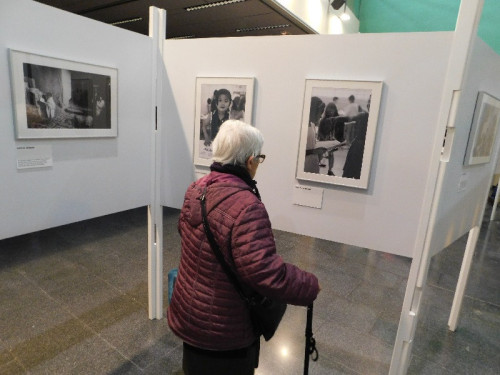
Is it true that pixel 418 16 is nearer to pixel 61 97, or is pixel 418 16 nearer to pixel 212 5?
pixel 212 5

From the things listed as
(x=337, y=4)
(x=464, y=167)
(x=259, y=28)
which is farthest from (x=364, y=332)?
(x=337, y=4)

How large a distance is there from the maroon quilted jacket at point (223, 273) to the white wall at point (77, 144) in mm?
966

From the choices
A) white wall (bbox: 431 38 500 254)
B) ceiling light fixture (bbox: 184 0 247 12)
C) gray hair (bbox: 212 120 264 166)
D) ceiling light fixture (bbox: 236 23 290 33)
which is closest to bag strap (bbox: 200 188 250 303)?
gray hair (bbox: 212 120 264 166)

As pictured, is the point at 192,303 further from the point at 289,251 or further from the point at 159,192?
the point at 289,251

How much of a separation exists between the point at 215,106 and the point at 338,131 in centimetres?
89

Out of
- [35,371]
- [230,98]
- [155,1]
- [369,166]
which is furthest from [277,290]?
[155,1]

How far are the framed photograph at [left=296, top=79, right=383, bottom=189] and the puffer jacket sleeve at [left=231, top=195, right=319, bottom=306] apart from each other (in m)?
0.88

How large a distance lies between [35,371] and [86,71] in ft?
6.87

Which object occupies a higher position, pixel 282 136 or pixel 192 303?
pixel 282 136

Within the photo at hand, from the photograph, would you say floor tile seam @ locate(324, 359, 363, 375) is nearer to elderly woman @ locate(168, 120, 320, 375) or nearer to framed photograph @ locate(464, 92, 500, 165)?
elderly woman @ locate(168, 120, 320, 375)

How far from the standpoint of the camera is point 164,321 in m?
3.00

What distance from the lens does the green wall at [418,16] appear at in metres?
7.95

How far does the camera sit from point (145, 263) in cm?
420

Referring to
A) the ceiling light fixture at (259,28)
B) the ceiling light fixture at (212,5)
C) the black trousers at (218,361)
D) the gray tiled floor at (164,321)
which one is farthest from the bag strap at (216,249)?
the ceiling light fixture at (259,28)
